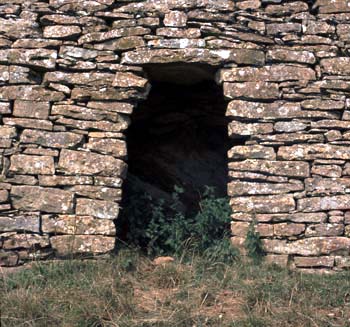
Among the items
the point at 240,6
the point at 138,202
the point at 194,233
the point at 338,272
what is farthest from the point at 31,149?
the point at 338,272

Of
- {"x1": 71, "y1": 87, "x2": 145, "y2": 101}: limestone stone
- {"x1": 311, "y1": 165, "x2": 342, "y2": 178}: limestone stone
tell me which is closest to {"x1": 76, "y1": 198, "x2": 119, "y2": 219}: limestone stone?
{"x1": 71, "y1": 87, "x2": 145, "y2": 101}: limestone stone

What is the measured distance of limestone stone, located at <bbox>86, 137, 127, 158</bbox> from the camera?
5652 mm

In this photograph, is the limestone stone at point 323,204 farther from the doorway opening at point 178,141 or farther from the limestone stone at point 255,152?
the doorway opening at point 178,141

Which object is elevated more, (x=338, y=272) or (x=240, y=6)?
(x=240, y=6)

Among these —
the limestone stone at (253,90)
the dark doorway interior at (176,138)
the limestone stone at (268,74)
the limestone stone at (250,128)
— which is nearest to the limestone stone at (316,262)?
the limestone stone at (250,128)

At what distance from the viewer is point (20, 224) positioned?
549cm

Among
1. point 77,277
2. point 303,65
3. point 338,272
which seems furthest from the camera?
point 303,65

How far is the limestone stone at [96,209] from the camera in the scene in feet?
18.2

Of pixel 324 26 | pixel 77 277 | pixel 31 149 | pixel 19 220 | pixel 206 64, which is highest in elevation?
pixel 324 26

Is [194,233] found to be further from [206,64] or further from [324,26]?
[324,26]

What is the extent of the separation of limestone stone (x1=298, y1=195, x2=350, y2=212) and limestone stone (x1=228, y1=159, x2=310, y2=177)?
24cm

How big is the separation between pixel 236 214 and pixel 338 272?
1.01 m

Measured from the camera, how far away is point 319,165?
18.6 feet

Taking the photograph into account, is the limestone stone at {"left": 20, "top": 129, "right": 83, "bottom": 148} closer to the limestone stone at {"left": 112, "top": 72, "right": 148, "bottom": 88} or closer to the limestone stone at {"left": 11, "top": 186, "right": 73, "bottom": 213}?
the limestone stone at {"left": 11, "top": 186, "right": 73, "bottom": 213}
